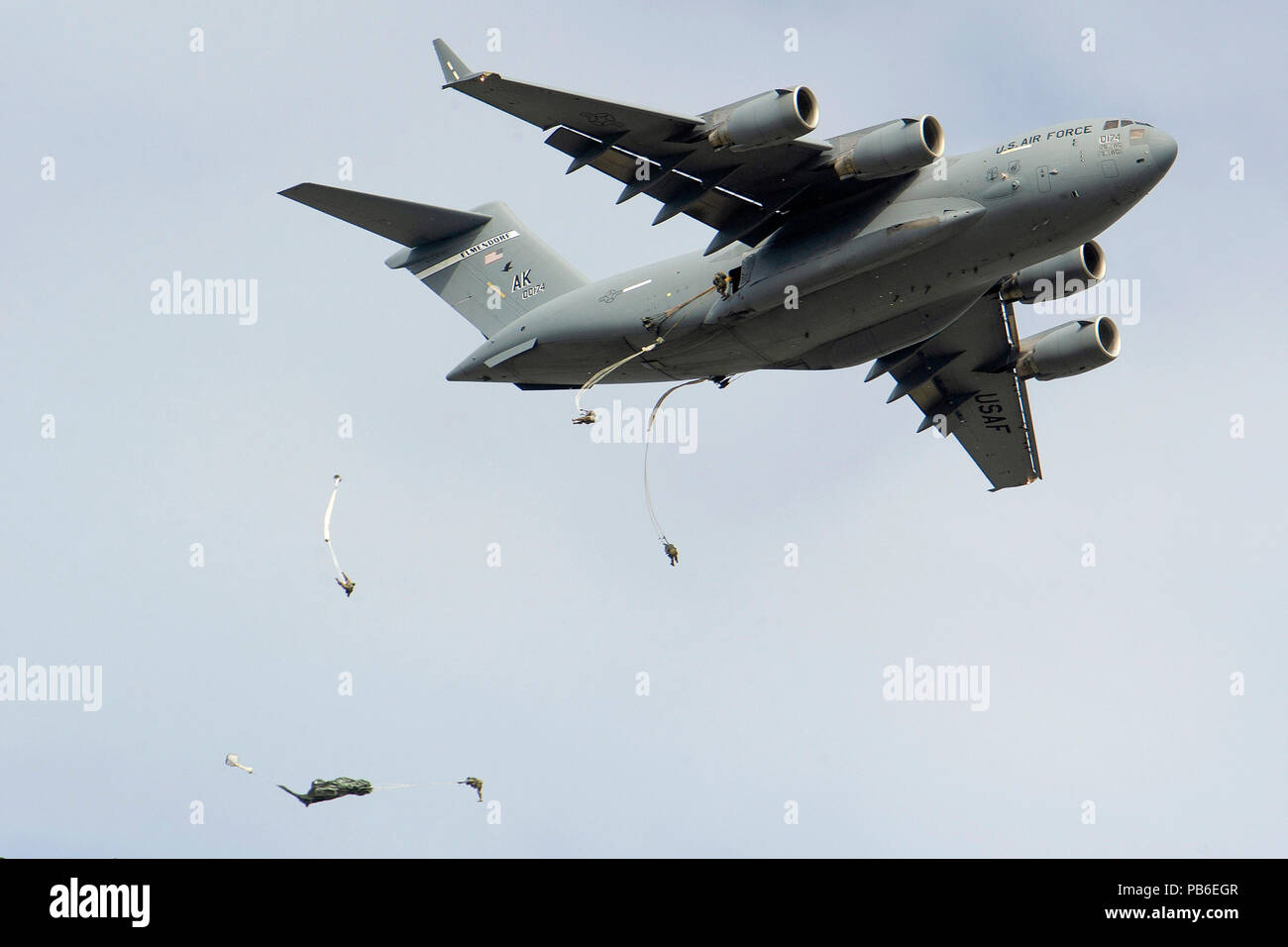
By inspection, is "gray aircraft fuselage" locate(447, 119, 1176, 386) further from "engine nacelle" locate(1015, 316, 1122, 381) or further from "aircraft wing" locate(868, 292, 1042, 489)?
"engine nacelle" locate(1015, 316, 1122, 381)

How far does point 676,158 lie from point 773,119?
164 cm

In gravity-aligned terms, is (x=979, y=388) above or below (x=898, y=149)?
below

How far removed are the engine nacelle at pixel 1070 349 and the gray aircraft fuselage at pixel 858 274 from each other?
2756 mm

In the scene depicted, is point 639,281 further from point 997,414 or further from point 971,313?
point 997,414

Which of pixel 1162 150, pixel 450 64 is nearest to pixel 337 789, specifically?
pixel 450 64

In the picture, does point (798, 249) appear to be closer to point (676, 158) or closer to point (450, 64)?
point (676, 158)

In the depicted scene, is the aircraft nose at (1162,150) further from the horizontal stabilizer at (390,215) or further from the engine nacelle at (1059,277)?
the horizontal stabilizer at (390,215)

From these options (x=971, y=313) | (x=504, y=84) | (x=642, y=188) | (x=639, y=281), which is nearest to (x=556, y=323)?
(x=639, y=281)

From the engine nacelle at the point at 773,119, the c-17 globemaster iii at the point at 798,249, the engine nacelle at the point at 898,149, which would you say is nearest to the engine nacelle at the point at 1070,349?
the c-17 globemaster iii at the point at 798,249

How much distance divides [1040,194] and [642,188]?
4547 mm

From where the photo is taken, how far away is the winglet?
17031 millimetres

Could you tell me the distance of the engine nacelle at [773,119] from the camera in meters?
16.6

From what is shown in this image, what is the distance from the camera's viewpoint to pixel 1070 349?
69.5 feet
